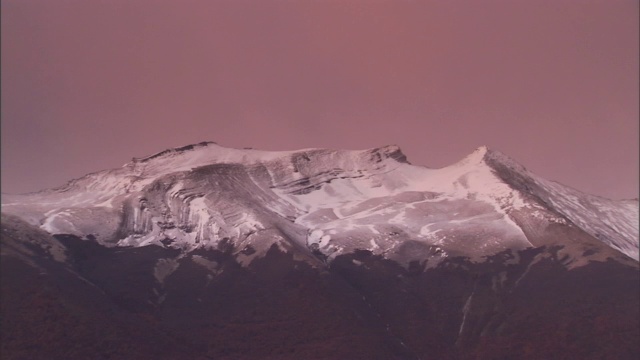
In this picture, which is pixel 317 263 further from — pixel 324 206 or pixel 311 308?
pixel 324 206

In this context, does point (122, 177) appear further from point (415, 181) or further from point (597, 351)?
point (597, 351)

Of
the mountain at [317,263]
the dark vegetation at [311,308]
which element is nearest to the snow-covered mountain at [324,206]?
the mountain at [317,263]

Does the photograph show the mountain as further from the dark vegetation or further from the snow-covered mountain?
the snow-covered mountain

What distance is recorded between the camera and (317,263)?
393 feet

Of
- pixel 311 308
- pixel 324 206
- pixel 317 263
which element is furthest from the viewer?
pixel 324 206

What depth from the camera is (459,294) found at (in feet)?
374

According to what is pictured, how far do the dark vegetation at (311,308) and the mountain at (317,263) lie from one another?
0.24m

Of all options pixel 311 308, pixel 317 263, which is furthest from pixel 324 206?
pixel 311 308

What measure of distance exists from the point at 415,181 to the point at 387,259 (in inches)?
1612

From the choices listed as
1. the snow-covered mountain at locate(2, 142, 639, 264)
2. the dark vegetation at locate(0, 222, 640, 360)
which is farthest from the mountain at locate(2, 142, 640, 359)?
the snow-covered mountain at locate(2, 142, 639, 264)

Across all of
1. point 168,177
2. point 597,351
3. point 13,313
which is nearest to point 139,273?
point 13,313

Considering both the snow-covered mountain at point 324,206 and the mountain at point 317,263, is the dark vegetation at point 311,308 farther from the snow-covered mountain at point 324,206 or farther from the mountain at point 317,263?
the snow-covered mountain at point 324,206

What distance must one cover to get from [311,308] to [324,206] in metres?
44.1

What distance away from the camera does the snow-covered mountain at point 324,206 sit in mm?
127062
